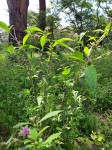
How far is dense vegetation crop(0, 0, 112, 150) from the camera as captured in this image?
1.57 meters

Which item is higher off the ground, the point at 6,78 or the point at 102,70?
the point at 6,78

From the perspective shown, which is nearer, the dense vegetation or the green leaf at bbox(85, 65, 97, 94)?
the green leaf at bbox(85, 65, 97, 94)

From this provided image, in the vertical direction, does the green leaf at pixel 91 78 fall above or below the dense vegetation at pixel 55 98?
above

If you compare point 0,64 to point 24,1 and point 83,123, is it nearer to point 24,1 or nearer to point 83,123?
point 83,123

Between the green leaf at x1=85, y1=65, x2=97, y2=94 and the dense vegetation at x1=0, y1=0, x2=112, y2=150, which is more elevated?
the green leaf at x1=85, y1=65, x2=97, y2=94

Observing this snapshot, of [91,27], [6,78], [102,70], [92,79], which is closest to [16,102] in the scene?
[6,78]

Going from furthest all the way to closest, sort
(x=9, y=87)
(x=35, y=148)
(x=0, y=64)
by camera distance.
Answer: (x=0, y=64)
(x=9, y=87)
(x=35, y=148)

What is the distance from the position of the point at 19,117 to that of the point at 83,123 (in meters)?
0.75

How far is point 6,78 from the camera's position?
3.36 m

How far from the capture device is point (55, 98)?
3.05 metres

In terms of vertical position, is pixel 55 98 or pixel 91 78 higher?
pixel 91 78

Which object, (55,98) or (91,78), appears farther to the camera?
(55,98)

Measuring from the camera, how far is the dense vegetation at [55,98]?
1568mm

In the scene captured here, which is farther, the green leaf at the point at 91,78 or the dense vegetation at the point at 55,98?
the dense vegetation at the point at 55,98
